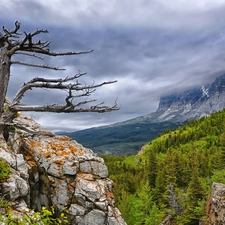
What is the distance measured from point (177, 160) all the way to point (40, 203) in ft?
200

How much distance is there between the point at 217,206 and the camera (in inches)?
1409

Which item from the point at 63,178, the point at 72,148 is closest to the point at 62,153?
the point at 72,148

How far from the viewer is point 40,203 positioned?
11.0m

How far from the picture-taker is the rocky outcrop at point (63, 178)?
10.5 m

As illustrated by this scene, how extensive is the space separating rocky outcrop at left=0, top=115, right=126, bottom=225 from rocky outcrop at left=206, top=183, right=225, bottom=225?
93.7ft

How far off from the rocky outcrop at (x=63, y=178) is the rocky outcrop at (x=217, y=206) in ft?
93.7

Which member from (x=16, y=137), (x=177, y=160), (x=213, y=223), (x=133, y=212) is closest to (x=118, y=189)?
(x=133, y=212)

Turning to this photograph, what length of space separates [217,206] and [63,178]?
1234 inches

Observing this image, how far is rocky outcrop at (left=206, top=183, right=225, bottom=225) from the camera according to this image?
34.5 m

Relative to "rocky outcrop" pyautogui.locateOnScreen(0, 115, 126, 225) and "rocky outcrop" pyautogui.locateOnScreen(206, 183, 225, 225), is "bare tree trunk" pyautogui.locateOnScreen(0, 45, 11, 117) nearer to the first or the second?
"rocky outcrop" pyautogui.locateOnScreen(0, 115, 126, 225)

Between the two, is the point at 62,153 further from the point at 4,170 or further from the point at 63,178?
the point at 4,170

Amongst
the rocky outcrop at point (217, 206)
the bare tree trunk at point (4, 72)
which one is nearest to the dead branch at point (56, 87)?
the bare tree trunk at point (4, 72)

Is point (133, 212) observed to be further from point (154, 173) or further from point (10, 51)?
point (10, 51)

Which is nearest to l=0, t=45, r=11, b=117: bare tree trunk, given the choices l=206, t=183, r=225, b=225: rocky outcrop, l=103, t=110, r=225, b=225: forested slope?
l=206, t=183, r=225, b=225: rocky outcrop
